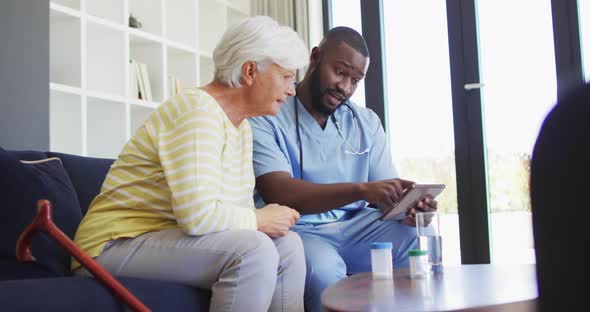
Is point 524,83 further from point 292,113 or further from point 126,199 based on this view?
point 126,199

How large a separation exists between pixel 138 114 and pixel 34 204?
2305 millimetres

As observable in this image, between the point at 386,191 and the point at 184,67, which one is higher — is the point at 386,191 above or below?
below

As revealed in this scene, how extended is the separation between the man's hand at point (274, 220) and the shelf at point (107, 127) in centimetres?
209

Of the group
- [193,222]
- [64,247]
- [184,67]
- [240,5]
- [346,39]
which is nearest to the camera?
[64,247]

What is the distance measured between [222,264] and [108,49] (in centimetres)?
241

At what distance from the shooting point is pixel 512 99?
3.97 m

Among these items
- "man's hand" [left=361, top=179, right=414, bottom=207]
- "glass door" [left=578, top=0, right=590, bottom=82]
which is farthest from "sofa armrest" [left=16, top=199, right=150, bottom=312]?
"glass door" [left=578, top=0, right=590, bottom=82]

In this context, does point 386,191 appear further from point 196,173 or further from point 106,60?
point 106,60

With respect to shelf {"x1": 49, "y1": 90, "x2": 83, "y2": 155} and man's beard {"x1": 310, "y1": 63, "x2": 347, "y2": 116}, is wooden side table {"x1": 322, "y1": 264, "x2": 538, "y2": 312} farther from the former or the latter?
shelf {"x1": 49, "y1": 90, "x2": 83, "y2": 155}

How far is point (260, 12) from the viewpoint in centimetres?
477

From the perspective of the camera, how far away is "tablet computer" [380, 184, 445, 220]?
2059 millimetres

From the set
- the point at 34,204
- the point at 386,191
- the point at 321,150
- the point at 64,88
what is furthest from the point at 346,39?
the point at 64,88

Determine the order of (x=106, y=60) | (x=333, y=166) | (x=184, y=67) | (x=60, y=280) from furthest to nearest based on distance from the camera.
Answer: (x=184, y=67) < (x=106, y=60) < (x=333, y=166) < (x=60, y=280)

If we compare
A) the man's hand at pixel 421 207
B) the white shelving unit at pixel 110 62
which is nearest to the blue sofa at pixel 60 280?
the man's hand at pixel 421 207
